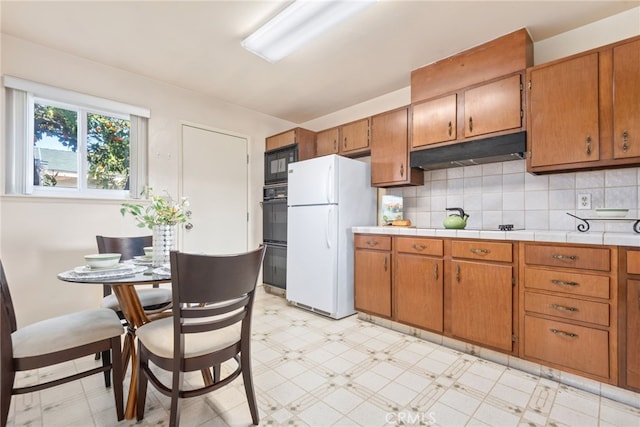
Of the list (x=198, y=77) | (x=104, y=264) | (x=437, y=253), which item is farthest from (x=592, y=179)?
(x=198, y=77)

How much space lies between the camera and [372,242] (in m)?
2.86

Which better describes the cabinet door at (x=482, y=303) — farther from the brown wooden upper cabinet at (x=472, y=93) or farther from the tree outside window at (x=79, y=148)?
the tree outside window at (x=79, y=148)

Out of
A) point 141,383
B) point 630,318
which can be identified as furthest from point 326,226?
point 630,318

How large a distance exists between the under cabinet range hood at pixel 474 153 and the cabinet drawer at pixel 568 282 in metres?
0.94

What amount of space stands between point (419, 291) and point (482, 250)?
637mm

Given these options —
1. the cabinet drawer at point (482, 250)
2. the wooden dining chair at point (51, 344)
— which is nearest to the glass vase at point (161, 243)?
the wooden dining chair at point (51, 344)

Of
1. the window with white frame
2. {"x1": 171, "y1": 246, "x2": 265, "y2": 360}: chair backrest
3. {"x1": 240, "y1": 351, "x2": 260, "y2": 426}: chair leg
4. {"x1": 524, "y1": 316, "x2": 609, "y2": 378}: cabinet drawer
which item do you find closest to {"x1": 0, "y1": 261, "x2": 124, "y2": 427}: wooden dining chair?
{"x1": 171, "y1": 246, "x2": 265, "y2": 360}: chair backrest

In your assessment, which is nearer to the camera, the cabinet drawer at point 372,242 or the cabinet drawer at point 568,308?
the cabinet drawer at point 568,308

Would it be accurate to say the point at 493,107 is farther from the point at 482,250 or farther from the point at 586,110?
the point at 482,250

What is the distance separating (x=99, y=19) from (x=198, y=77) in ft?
3.24

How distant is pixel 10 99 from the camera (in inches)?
94.0

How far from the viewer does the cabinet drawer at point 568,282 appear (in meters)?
1.68

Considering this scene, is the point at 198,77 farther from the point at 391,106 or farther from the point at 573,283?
the point at 573,283

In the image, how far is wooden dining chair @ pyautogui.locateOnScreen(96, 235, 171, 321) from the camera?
1.98m
